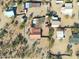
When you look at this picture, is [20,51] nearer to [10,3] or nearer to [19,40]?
[19,40]

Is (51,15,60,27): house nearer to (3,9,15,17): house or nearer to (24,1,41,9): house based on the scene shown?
(24,1,41,9): house

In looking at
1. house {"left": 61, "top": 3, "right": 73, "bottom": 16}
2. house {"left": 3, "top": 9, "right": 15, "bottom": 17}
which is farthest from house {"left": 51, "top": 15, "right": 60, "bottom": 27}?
house {"left": 3, "top": 9, "right": 15, "bottom": 17}

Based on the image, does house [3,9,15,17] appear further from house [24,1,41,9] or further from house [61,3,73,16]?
house [61,3,73,16]

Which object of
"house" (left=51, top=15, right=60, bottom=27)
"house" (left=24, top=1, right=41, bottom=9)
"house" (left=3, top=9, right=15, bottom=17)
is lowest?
"house" (left=51, top=15, right=60, bottom=27)

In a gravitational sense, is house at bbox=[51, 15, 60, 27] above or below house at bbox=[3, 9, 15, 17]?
below

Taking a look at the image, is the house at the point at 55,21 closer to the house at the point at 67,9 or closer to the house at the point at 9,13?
the house at the point at 67,9

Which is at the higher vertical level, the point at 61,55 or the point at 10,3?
the point at 10,3

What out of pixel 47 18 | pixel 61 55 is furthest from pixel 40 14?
pixel 61 55
